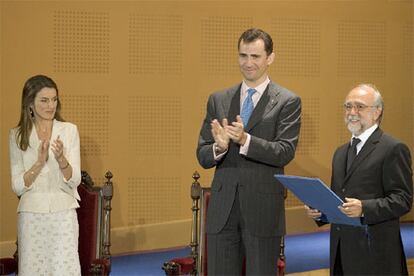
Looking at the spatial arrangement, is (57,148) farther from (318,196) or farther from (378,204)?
(378,204)

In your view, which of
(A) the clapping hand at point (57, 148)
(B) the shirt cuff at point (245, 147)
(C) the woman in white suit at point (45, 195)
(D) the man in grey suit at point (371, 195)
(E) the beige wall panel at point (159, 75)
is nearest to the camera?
(D) the man in grey suit at point (371, 195)

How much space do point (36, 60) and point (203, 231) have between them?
112 inches

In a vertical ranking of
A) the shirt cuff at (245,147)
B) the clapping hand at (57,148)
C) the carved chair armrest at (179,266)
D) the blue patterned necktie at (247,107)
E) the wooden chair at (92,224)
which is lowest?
the carved chair armrest at (179,266)

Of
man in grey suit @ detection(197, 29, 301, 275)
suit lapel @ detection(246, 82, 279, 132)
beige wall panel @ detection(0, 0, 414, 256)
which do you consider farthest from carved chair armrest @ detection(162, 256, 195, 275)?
beige wall panel @ detection(0, 0, 414, 256)

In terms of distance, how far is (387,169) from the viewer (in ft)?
10.8

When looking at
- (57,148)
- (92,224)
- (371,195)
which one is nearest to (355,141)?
(371,195)

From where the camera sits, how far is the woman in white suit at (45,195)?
4.37 metres

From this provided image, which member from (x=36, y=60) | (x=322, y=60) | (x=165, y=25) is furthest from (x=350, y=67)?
(x=36, y=60)

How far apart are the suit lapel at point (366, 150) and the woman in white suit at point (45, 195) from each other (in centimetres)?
175

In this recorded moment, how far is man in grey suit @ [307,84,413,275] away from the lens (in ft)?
10.7

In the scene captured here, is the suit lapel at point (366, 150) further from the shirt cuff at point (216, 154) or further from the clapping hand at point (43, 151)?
the clapping hand at point (43, 151)

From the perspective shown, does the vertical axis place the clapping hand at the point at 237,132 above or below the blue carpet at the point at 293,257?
above

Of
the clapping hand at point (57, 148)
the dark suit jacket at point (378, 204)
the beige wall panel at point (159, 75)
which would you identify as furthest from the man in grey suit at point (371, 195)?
the beige wall panel at point (159, 75)

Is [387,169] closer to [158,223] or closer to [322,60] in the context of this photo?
[158,223]
